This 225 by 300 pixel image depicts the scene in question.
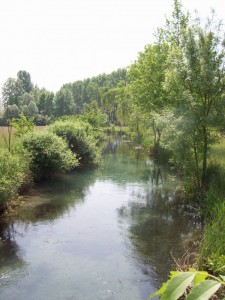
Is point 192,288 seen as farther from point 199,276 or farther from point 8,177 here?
point 8,177

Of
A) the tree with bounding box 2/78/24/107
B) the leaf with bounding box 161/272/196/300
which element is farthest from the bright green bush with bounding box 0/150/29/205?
the tree with bounding box 2/78/24/107

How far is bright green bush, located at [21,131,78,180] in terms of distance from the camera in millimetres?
18031

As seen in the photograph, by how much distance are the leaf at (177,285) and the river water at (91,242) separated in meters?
6.56

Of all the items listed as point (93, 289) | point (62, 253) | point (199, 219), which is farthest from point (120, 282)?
point (199, 219)

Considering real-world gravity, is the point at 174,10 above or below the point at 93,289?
above

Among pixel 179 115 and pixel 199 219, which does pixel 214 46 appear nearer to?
pixel 179 115

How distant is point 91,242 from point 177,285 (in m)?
9.30

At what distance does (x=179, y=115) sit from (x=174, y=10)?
15694mm

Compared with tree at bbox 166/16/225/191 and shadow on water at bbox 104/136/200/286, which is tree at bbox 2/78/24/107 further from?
tree at bbox 166/16/225/191

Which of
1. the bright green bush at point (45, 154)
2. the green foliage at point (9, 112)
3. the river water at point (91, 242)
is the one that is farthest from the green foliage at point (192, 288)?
the green foliage at point (9, 112)

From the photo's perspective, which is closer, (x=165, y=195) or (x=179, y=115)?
(x=179, y=115)

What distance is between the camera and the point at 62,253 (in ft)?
30.1

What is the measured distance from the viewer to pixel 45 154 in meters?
18.3

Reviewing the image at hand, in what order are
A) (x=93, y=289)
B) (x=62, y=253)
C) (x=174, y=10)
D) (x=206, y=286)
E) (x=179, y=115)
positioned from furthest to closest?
(x=174, y=10) → (x=179, y=115) → (x=62, y=253) → (x=93, y=289) → (x=206, y=286)
